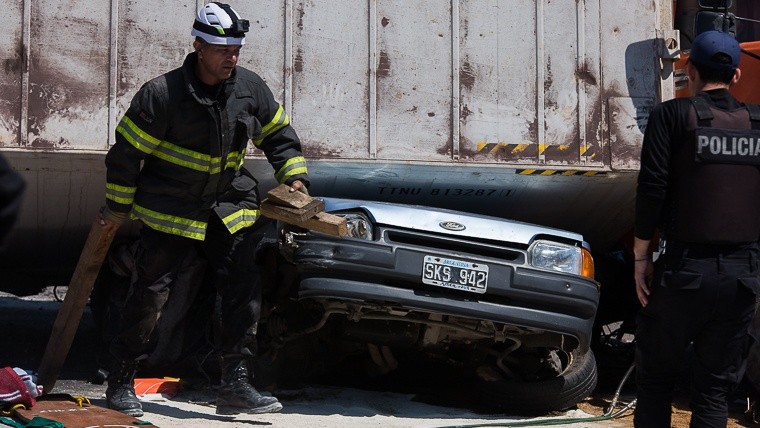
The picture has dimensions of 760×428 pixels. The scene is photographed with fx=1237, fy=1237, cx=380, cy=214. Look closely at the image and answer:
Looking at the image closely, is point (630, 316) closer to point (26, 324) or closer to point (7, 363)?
point (7, 363)

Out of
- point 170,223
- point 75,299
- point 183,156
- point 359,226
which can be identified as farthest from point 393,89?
point 75,299

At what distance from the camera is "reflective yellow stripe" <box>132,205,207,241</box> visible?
552cm

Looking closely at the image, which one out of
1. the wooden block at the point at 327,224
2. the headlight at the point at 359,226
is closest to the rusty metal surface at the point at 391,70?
the headlight at the point at 359,226

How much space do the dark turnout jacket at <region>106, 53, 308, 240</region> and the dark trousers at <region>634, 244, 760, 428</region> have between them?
1.84 m

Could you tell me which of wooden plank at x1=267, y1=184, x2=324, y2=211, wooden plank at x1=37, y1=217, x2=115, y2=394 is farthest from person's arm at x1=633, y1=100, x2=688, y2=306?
wooden plank at x1=37, y1=217, x2=115, y2=394

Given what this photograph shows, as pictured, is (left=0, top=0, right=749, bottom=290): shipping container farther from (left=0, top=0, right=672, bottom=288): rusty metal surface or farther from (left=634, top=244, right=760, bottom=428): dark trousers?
(left=634, top=244, right=760, bottom=428): dark trousers

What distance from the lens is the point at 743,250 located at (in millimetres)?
4637

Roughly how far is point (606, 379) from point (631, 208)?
115 centimetres

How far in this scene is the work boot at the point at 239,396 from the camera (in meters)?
5.71

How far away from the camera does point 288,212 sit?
5.47 metres

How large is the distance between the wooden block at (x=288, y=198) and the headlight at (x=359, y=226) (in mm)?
374

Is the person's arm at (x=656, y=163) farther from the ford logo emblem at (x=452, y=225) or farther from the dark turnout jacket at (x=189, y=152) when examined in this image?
the dark turnout jacket at (x=189, y=152)

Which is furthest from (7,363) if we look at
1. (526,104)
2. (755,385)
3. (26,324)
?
(755,385)

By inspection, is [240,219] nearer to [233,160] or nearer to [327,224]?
[233,160]
